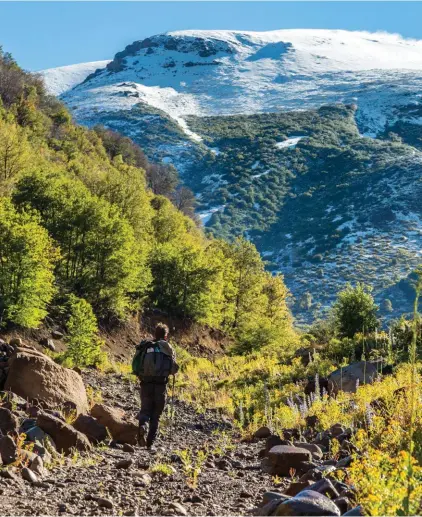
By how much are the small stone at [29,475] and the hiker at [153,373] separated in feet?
11.5

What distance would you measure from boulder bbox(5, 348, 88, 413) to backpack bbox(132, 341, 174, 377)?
4.47ft

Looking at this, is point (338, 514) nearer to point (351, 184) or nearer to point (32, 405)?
point (32, 405)

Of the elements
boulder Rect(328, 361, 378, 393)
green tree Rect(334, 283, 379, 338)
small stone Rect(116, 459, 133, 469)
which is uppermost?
green tree Rect(334, 283, 379, 338)

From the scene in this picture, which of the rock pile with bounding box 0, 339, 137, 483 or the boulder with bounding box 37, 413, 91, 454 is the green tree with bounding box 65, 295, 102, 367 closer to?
the rock pile with bounding box 0, 339, 137, 483

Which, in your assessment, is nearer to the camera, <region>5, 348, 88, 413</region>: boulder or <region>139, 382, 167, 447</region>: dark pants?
<region>139, 382, 167, 447</region>: dark pants

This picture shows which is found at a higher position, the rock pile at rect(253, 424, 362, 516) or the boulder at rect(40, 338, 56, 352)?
the boulder at rect(40, 338, 56, 352)

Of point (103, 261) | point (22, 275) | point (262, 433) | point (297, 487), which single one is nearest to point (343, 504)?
point (297, 487)

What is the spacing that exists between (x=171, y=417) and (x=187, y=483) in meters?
6.29

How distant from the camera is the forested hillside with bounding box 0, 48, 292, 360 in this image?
74.2 feet

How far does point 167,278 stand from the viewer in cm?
3981

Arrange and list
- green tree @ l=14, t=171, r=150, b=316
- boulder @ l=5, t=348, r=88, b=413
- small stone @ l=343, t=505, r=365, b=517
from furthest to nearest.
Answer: green tree @ l=14, t=171, r=150, b=316
boulder @ l=5, t=348, r=88, b=413
small stone @ l=343, t=505, r=365, b=517

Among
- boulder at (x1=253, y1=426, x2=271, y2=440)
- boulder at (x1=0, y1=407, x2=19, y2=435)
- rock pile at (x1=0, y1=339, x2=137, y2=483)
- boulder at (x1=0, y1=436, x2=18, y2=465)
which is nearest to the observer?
boulder at (x1=0, y1=436, x2=18, y2=465)

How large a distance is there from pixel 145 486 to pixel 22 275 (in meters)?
17.0

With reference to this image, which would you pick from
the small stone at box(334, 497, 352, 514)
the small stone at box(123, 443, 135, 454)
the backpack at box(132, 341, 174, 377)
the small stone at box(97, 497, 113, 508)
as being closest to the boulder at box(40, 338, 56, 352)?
the backpack at box(132, 341, 174, 377)
